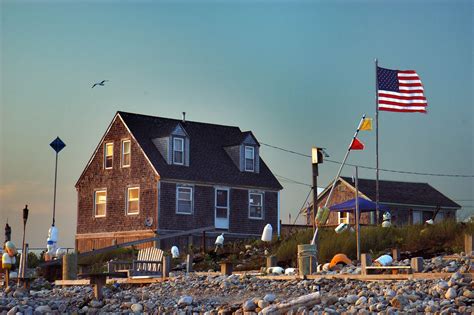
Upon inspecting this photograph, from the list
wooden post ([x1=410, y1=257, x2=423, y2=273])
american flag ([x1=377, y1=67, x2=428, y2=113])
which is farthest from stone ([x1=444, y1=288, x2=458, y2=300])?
american flag ([x1=377, y1=67, x2=428, y2=113])

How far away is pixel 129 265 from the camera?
1027 inches

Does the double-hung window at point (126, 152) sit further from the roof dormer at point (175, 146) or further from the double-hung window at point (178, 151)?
the double-hung window at point (178, 151)

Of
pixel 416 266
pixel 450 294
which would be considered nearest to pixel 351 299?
pixel 450 294

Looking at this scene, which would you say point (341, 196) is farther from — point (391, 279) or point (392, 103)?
point (391, 279)

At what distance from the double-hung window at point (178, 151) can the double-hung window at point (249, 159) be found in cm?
373

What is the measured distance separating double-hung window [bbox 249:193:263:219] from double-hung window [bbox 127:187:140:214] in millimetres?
5448

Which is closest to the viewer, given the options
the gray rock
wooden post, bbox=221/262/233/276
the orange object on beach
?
the gray rock

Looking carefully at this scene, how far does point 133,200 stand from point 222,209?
4.05 meters

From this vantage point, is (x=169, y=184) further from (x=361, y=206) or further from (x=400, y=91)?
(x=400, y=91)

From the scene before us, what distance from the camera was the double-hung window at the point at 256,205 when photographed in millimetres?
40156

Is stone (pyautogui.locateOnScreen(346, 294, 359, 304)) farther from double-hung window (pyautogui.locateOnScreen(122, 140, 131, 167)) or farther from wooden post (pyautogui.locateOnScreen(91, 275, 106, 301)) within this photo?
double-hung window (pyautogui.locateOnScreen(122, 140, 131, 167))

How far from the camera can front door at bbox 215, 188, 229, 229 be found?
38719 mm

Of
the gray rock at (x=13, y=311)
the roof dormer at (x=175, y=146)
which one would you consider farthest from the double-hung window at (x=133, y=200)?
the gray rock at (x=13, y=311)

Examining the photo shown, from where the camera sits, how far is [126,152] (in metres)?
39.2
